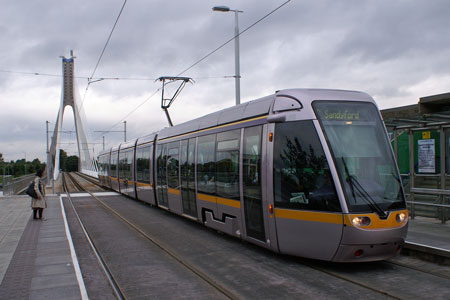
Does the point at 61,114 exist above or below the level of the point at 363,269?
above

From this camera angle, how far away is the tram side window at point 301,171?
655 cm

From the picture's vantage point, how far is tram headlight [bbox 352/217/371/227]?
6273 mm

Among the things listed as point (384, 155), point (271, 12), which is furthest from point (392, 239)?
point (271, 12)

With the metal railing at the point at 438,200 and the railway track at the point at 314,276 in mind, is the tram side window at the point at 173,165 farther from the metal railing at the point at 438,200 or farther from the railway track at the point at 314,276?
the metal railing at the point at 438,200

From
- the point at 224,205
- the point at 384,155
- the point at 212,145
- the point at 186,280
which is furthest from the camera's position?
the point at 212,145

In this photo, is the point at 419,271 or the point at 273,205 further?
the point at 273,205

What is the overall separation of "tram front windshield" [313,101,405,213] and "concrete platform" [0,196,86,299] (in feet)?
13.8

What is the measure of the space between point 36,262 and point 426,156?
30.9 feet

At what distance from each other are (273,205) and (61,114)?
233ft

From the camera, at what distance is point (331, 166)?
6496mm

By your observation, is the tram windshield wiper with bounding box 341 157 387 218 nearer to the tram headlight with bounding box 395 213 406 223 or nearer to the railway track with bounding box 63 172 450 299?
the tram headlight with bounding box 395 213 406 223

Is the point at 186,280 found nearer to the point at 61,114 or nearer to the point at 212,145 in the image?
the point at 212,145

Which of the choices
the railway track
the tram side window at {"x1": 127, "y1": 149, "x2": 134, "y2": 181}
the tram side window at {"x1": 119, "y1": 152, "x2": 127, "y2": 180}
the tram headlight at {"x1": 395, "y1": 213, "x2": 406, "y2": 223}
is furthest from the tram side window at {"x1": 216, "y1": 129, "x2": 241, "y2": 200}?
the tram side window at {"x1": 119, "y1": 152, "x2": 127, "y2": 180}

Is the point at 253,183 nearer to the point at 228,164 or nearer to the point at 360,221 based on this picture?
the point at 228,164
